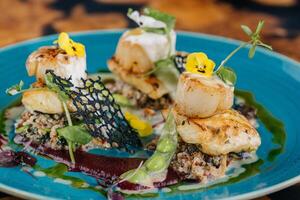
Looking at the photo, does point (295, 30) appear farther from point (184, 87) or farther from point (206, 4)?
point (184, 87)

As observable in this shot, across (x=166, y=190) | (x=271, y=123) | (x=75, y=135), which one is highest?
(x=271, y=123)

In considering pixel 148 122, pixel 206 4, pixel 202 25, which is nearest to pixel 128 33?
pixel 148 122

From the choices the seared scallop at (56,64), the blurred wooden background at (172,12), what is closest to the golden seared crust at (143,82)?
the seared scallop at (56,64)

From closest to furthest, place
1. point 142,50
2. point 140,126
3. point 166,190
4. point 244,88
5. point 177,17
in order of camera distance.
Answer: point 166,190 → point 140,126 → point 142,50 → point 244,88 → point 177,17

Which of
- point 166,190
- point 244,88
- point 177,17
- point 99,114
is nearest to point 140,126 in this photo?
point 99,114

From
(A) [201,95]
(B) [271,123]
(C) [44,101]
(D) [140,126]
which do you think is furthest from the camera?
(B) [271,123]

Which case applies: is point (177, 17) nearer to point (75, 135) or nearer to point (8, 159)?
point (75, 135)

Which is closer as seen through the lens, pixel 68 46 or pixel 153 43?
pixel 68 46

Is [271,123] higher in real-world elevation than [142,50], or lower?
lower
